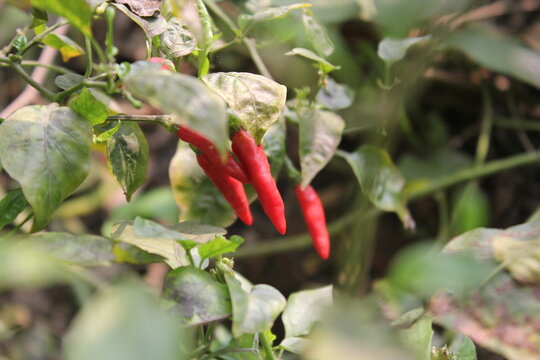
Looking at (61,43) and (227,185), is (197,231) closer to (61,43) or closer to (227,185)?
(227,185)

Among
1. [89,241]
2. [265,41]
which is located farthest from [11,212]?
[265,41]

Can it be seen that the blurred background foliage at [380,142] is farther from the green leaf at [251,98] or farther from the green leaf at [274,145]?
the green leaf at [251,98]

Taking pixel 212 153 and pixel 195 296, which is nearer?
pixel 195 296

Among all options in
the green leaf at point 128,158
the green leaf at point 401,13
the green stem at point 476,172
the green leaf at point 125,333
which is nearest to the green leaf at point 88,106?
the green leaf at point 128,158

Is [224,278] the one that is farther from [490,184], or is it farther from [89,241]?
[490,184]

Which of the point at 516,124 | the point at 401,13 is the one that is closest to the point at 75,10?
the point at 401,13

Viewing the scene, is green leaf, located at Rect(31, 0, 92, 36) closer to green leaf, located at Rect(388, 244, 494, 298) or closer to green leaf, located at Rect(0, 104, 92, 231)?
green leaf, located at Rect(0, 104, 92, 231)
